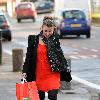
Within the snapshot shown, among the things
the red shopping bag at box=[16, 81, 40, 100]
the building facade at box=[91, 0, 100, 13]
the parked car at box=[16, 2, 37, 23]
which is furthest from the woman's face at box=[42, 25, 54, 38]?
the parked car at box=[16, 2, 37, 23]

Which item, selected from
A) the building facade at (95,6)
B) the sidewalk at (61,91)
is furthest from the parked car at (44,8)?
the sidewalk at (61,91)

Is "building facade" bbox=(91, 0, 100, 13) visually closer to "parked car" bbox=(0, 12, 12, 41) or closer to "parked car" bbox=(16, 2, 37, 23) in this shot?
"parked car" bbox=(16, 2, 37, 23)

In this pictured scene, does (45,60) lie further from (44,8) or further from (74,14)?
(44,8)

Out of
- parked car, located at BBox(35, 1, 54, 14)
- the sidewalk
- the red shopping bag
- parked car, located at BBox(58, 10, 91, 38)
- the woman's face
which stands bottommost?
parked car, located at BBox(35, 1, 54, 14)

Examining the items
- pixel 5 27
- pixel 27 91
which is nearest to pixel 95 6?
pixel 5 27

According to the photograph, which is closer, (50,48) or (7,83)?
(50,48)

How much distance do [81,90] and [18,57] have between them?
14.6 ft

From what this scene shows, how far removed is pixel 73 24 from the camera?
3397cm

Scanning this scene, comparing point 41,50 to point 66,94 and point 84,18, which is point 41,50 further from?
point 84,18

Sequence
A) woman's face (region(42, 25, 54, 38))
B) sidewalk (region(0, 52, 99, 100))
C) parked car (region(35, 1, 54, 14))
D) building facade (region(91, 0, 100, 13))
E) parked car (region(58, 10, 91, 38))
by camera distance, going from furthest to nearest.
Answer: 1. parked car (region(35, 1, 54, 14))
2. building facade (region(91, 0, 100, 13))
3. parked car (region(58, 10, 91, 38))
4. sidewalk (region(0, 52, 99, 100))
5. woman's face (region(42, 25, 54, 38))

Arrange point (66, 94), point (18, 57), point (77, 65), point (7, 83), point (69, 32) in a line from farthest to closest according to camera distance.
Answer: point (69, 32)
point (77, 65)
point (18, 57)
point (7, 83)
point (66, 94)

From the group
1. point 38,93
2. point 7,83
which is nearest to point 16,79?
point 7,83

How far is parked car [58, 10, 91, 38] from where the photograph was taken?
33.9 metres

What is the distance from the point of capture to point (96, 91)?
13.3 metres
